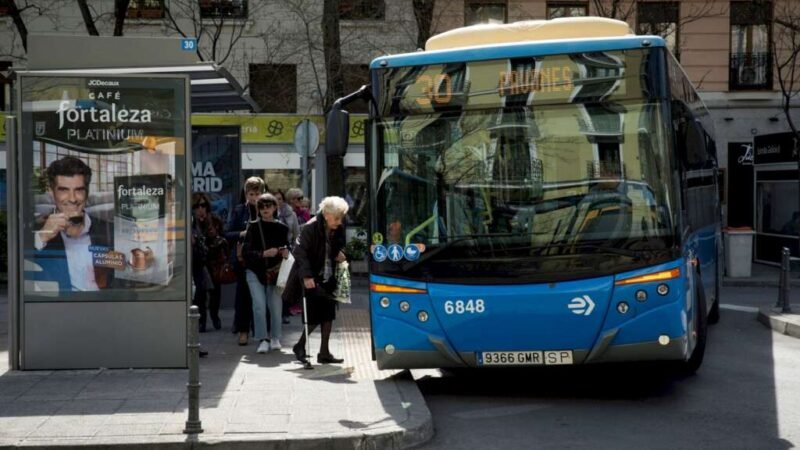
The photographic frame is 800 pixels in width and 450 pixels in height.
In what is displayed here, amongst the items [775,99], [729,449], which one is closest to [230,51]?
[775,99]

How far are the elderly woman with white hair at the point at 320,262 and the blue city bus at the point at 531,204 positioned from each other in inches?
55.4

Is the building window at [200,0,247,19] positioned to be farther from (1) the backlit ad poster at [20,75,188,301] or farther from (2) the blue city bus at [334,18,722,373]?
(2) the blue city bus at [334,18,722,373]

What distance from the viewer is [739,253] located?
23719mm

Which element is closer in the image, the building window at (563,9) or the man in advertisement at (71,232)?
the man in advertisement at (71,232)

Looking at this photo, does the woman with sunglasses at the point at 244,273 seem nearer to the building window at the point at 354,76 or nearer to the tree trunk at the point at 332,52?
the tree trunk at the point at 332,52

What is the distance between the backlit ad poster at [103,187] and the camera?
33.7ft

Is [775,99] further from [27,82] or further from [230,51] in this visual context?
[27,82]

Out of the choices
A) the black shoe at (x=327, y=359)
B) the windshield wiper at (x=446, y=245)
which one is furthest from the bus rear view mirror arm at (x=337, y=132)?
the black shoe at (x=327, y=359)

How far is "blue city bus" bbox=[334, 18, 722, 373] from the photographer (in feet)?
30.0

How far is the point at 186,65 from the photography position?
10477mm

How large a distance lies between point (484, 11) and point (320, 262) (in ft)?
67.3

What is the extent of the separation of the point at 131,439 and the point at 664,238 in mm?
4384

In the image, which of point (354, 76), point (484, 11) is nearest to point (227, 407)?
point (354, 76)

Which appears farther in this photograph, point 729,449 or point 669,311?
point 669,311
